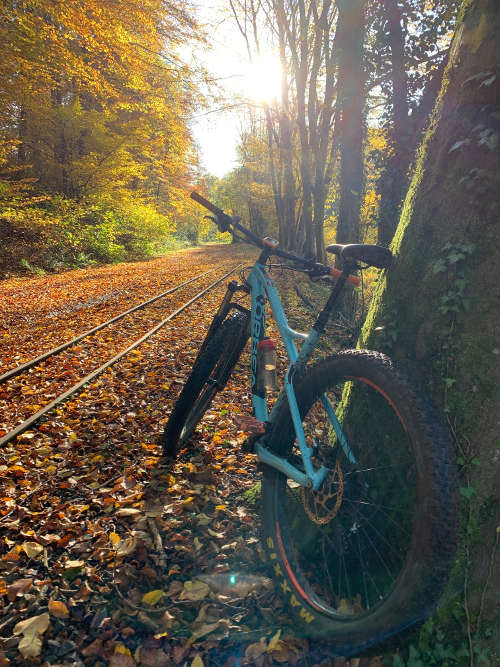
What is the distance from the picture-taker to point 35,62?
37.4 ft

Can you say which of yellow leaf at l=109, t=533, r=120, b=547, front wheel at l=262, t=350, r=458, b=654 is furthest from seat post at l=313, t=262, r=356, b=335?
yellow leaf at l=109, t=533, r=120, b=547

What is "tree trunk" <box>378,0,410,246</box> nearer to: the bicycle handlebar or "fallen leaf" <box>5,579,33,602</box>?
the bicycle handlebar

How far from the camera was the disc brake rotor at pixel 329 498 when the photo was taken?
192 centimetres

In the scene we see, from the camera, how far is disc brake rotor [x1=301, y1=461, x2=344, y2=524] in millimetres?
1920

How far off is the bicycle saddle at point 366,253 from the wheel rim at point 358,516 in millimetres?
685

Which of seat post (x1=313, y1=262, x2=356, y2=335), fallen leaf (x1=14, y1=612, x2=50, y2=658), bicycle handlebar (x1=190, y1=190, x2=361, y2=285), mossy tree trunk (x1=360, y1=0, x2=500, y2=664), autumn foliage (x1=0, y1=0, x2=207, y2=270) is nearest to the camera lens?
mossy tree trunk (x1=360, y1=0, x2=500, y2=664)

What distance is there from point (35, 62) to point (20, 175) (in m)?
4.52

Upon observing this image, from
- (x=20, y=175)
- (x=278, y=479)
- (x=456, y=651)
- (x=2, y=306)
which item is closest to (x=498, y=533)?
(x=456, y=651)

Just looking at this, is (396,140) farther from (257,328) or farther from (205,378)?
(205,378)

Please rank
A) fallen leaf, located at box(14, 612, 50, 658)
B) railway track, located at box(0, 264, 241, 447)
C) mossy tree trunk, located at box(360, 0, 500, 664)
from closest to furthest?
mossy tree trunk, located at box(360, 0, 500, 664) → fallen leaf, located at box(14, 612, 50, 658) → railway track, located at box(0, 264, 241, 447)

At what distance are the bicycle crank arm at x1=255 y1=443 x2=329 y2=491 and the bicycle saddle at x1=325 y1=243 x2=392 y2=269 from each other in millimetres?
1179

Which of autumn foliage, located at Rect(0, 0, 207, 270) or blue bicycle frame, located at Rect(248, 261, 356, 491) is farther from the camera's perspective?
autumn foliage, located at Rect(0, 0, 207, 270)

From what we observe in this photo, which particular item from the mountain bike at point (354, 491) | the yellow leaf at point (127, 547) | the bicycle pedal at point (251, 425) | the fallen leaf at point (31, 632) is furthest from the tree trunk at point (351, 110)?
the fallen leaf at point (31, 632)

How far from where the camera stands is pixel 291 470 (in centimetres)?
214
